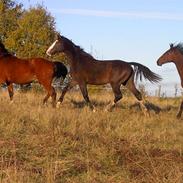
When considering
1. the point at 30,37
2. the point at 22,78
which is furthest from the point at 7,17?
the point at 22,78

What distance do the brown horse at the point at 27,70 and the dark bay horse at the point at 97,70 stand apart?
569 millimetres

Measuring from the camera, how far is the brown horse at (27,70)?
663 inches

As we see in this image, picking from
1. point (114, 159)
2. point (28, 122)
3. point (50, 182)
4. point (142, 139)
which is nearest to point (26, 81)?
point (28, 122)

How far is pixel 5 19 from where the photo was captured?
35.3 m

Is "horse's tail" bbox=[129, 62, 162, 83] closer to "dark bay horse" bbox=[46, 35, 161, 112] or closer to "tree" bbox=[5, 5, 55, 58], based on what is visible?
"dark bay horse" bbox=[46, 35, 161, 112]

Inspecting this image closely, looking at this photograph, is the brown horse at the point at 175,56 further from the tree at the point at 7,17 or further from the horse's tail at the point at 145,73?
the tree at the point at 7,17

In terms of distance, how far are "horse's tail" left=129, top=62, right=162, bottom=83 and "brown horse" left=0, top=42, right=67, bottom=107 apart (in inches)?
94.1

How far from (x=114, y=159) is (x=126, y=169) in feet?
1.84

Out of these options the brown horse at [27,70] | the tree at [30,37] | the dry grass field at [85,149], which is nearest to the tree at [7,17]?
the tree at [30,37]

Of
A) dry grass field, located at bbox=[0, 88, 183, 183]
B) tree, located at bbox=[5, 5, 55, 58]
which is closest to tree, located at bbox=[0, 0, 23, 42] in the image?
tree, located at bbox=[5, 5, 55, 58]

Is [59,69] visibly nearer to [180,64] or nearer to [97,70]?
[97,70]

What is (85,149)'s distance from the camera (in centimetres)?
855

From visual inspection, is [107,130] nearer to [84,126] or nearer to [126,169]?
[84,126]

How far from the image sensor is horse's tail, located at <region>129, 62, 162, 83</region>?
670 inches
